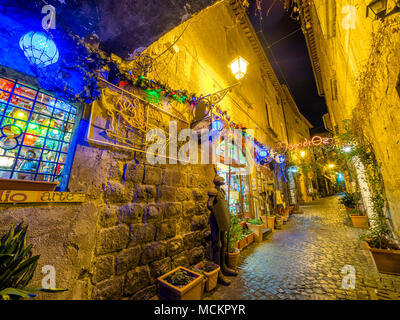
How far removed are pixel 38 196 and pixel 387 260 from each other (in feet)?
17.8

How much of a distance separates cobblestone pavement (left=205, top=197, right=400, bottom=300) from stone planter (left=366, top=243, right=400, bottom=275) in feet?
0.39

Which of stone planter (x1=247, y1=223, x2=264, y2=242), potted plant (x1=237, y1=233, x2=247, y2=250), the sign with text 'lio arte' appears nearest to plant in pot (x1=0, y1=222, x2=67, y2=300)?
the sign with text 'lio arte'

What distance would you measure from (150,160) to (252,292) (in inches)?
110

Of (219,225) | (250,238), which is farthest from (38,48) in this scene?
(250,238)

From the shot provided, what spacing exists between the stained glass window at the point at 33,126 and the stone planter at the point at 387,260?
5.30m

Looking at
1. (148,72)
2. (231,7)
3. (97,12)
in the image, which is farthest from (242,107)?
(97,12)

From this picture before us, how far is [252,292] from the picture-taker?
2.62 meters

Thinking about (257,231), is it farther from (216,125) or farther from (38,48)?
(38,48)

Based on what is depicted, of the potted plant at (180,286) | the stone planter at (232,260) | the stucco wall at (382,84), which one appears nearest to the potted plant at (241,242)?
the stone planter at (232,260)

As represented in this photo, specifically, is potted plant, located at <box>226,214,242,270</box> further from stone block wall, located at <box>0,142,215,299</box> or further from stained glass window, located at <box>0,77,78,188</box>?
stained glass window, located at <box>0,77,78,188</box>

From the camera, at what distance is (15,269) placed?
3.96 feet

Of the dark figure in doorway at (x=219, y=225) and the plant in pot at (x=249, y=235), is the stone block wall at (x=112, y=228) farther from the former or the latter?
the plant in pot at (x=249, y=235)

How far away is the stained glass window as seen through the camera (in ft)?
5.49

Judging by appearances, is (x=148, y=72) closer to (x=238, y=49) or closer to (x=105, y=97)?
(x=105, y=97)
